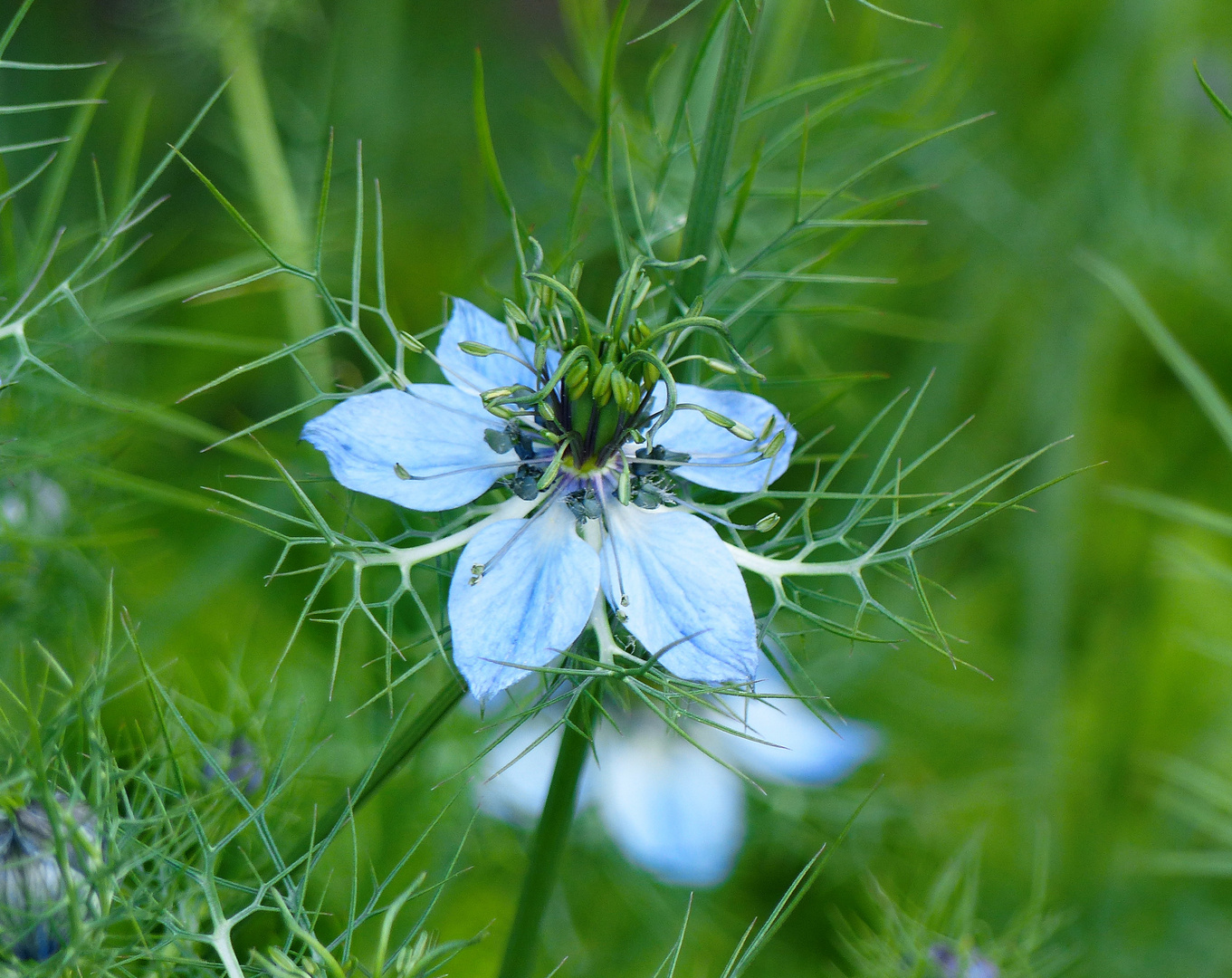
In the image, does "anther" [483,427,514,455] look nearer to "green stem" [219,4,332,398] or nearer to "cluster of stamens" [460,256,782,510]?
"cluster of stamens" [460,256,782,510]

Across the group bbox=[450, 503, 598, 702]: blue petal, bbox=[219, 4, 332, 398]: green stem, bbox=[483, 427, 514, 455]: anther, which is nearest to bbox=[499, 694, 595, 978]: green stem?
bbox=[450, 503, 598, 702]: blue petal

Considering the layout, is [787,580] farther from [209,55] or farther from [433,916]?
[209,55]

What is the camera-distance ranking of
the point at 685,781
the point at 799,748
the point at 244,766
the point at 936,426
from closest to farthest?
the point at 244,766 → the point at 799,748 → the point at 685,781 → the point at 936,426

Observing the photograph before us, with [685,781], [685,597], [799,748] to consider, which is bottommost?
[685,781]

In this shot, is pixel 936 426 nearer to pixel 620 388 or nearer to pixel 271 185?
pixel 271 185

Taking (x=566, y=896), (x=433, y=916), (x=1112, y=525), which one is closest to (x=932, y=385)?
(x=1112, y=525)

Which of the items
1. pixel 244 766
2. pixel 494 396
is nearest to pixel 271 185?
pixel 244 766
